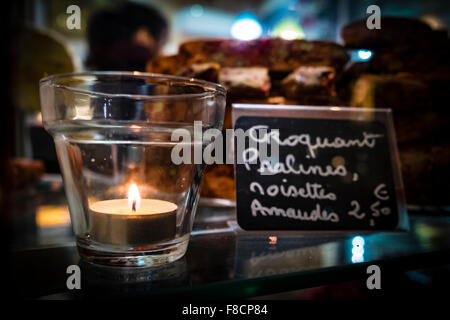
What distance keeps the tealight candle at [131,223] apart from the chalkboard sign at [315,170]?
0.19 meters

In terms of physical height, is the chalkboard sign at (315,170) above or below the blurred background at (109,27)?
below

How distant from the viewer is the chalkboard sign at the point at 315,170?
1.92ft

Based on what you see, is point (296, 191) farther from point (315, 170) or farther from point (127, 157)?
point (127, 157)

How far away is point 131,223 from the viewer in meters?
0.40

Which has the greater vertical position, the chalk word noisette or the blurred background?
the blurred background

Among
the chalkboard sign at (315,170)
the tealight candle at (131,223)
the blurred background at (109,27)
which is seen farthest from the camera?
the blurred background at (109,27)

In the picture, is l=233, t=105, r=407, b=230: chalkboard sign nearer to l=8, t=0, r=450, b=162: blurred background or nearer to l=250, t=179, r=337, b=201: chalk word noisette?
l=250, t=179, r=337, b=201: chalk word noisette

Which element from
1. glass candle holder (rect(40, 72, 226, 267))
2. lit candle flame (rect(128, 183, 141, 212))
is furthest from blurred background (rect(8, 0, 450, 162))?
lit candle flame (rect(128, 183, 141, 212))

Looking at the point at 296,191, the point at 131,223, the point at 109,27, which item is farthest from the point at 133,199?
the point at 109,27

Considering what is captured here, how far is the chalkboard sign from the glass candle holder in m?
0.13

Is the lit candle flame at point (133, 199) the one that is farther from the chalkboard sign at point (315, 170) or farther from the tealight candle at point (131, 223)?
the chalkboard sign at point (315, 170)

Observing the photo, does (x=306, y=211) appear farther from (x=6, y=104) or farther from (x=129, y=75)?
(x=6, y=104)

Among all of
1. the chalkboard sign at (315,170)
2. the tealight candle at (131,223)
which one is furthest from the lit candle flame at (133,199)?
the chalkboard sign at (315,170)

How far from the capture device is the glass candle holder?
0.41 meters
